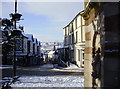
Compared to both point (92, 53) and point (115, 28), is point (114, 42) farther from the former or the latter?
point (92, 53)

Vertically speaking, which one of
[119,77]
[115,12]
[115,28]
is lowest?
[119,77]

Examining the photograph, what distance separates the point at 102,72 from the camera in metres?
4.33

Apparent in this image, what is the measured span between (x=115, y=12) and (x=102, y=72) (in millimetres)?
1403

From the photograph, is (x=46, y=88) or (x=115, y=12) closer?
(x=115, y=12)

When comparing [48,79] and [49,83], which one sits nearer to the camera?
[49,83]

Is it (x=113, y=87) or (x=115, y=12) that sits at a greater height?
(x=115, y=12)

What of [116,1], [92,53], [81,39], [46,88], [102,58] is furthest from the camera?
[81,39]

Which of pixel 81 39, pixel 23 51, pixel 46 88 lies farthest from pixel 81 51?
pixel 46 88

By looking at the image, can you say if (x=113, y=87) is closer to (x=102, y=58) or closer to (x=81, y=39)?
(x=102, y=58)

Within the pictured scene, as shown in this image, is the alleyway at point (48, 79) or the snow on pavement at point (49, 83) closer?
the snow on pavement at point (49, 83)

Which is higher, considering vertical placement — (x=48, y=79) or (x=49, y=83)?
(x=49, y=83)

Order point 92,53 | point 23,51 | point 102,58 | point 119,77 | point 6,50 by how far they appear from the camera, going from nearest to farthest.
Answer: point 119,77, point 102,58, point 6,50, point 92,53, point 23,51

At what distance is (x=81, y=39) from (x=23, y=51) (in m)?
16.6

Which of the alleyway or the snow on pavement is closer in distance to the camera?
the snow on pavement
